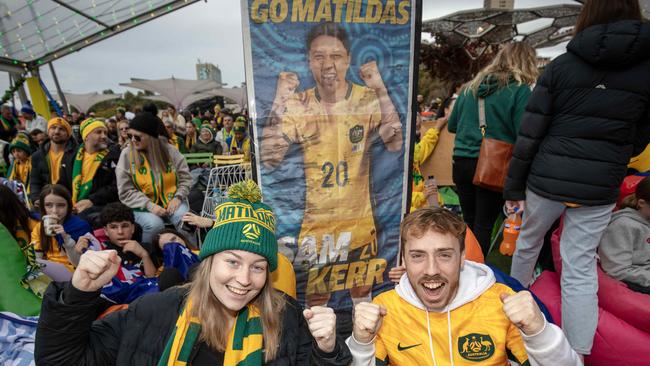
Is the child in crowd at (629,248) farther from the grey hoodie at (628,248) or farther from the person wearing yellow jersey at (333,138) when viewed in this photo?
the person wearing yellow jersey at (333,138)

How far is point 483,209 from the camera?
3072 mm

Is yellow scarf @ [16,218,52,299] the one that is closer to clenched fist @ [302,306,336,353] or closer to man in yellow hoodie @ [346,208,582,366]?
clenched fist @ [302,306,336,353]

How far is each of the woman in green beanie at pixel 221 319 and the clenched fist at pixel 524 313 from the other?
577 mm

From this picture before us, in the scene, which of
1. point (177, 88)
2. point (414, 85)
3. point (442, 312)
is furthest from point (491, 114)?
point (177, 88)

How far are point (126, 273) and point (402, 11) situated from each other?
255cm

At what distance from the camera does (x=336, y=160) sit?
236cm

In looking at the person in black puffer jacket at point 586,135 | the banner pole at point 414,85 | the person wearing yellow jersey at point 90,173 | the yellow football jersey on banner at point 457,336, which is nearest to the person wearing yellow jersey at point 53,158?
the person wearing yellow jersey at point 90,173

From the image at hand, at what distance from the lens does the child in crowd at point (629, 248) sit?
2152 millimetres

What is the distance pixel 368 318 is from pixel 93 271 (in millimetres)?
941

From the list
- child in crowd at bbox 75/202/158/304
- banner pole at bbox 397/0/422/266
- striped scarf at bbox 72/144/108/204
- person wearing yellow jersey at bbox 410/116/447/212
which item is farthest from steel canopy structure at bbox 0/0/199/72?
banner pole at bbox 397/0/422/266

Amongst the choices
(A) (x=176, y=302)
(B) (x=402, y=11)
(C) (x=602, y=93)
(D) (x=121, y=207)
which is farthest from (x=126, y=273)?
(C) (x=602, y=93)

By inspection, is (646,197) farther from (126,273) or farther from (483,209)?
(126,273)

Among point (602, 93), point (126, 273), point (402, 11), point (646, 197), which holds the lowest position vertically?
point (126, 273)

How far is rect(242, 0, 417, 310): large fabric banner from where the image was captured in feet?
7.06
